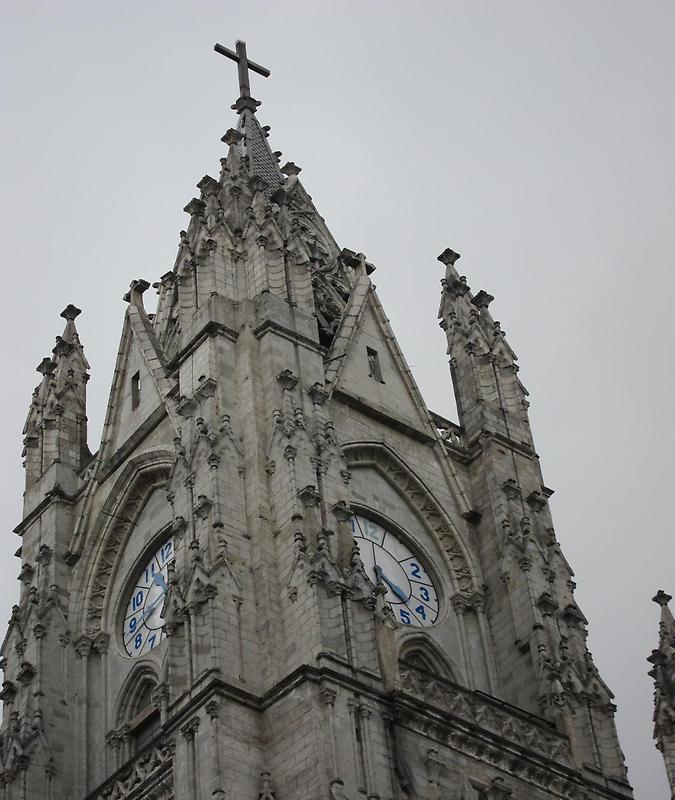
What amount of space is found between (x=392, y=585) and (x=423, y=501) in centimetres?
226

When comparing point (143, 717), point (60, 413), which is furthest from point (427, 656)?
point (60, 413)

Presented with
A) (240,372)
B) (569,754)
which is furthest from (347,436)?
(569,754)

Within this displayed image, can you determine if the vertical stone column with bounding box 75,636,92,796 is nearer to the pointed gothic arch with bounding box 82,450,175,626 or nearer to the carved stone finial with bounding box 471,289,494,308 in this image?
the pointed gothic arch with bounding box 82,450,175,626

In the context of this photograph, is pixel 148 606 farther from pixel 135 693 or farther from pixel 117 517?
pixel 117 517

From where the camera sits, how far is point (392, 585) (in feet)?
112

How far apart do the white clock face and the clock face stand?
329 cm

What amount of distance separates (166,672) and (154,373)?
7.46 metres

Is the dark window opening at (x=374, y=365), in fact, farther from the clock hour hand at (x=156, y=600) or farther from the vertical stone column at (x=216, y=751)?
the vertical stone column at (x=216, y=751)

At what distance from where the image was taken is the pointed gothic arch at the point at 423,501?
35.1 m

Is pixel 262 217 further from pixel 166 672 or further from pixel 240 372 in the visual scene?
pixel 166 672

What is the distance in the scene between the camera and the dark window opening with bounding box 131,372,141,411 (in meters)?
38.0

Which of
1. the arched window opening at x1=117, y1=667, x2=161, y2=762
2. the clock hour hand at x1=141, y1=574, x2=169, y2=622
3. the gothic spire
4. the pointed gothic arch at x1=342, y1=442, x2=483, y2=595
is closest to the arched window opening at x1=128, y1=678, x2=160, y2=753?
the arched window opening at x1=117, y1=667, x2=161, y2=762

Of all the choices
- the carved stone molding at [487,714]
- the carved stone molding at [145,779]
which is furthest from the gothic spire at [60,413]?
the carved stone molding at [487,714]

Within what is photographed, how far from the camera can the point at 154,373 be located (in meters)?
37.7
